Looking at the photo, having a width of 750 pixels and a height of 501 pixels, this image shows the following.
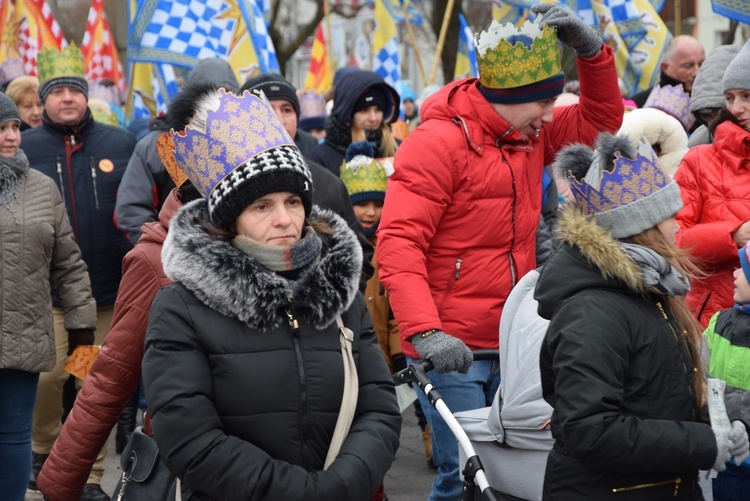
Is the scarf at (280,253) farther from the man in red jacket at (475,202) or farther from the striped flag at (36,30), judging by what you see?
the striped flag at (36,30)

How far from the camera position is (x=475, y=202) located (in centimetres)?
457

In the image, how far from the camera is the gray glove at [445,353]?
417 cm

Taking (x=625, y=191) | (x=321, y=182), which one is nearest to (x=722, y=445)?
(x=625, y=191)

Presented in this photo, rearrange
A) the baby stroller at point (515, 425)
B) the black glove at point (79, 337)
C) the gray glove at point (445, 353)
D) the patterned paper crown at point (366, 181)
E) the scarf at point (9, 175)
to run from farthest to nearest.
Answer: the patterned paper crown at point (366, 181) < the black glove at point (79, 337) < the scarf at point (9, 175) < the gray glove at point (445, 353) < the baby stroller at point (515, 425)

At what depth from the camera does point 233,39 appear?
1080 centimetres

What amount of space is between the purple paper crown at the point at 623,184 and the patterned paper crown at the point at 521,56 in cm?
130

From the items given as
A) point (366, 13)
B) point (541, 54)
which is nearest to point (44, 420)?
point (541, 54)

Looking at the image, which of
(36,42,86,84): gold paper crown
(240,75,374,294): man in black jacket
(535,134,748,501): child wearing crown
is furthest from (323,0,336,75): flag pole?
(535,134,748,501): child wearing crown

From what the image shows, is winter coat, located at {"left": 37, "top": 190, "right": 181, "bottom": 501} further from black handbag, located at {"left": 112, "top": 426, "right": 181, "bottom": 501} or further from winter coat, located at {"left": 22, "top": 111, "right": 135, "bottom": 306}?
winter coat, located at {"left": 22, "top": 111, "right": 135, "bottom": 306}

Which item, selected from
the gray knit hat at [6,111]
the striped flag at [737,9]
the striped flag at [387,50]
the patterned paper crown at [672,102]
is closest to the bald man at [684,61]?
the striped flag at [737,9]

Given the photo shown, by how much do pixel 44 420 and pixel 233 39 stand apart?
5142mm

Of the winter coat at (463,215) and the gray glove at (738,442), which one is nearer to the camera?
the gray glove at (738,442)

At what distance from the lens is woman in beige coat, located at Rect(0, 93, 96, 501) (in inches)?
217

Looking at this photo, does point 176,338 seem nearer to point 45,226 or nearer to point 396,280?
point 396,280
